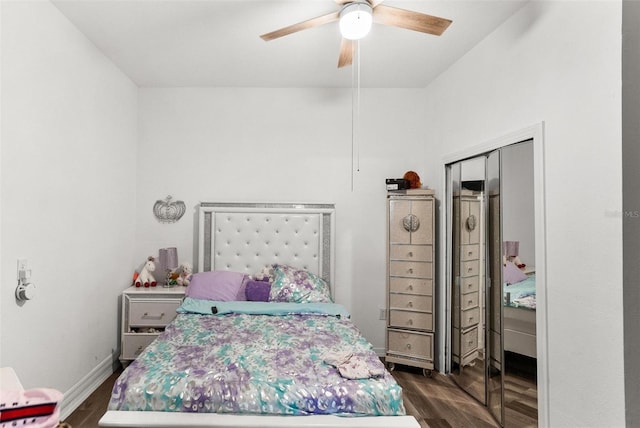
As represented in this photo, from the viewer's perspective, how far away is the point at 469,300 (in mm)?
2900

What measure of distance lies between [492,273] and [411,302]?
3.02 feet

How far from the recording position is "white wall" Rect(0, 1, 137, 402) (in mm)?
2010

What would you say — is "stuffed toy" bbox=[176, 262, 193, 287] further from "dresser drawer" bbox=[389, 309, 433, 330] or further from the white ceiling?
"dresser drawer" bbox=[389, 309, 433, 330]

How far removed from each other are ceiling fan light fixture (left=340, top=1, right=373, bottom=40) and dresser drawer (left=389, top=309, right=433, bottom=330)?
243cm

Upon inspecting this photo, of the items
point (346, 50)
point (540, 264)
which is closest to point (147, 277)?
point (346, 50)

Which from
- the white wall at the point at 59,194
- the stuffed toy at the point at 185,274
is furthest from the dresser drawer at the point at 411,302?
the white wall at the point at 59,194

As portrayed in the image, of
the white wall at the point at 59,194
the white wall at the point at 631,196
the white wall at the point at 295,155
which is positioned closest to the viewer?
the white wall at the point at 631,196

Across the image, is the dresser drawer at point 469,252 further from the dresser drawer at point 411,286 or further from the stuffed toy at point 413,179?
the stuffed toy at point 413,179

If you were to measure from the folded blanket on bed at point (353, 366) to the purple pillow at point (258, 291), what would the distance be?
1.22 m

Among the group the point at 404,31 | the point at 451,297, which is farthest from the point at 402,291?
the point at 404,31

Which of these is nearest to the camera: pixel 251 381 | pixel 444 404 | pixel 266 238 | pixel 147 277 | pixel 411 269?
pixel 251 381

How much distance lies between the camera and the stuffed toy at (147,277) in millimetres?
3398

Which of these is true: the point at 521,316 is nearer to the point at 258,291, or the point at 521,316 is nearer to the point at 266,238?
the point at 258,291

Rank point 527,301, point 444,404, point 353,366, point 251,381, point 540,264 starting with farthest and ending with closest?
point 444,404, point 527,301, point 540,264, point 353,366, point 251,381
